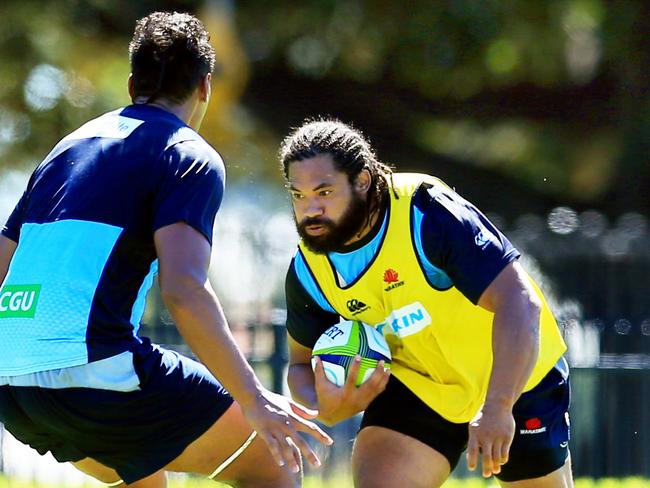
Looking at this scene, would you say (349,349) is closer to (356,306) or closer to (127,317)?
(356,306)

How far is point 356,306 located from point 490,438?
2.79 ft

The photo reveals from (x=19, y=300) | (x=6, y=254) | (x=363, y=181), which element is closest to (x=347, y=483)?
(x=363, y=181)

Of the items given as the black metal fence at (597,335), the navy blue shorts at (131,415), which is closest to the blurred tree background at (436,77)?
the black metal fence at (597,335)

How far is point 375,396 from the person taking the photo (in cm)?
439

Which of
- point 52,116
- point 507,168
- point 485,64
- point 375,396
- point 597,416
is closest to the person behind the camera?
point 375,396

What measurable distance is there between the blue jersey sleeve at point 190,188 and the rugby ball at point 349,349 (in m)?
0.80

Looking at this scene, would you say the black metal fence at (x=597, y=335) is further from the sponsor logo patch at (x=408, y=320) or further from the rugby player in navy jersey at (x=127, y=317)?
the rugby player in navy jersey at (x=127, y=317)

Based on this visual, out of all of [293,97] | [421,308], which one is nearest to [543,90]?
[293,97]

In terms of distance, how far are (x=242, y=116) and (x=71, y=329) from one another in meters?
11.8

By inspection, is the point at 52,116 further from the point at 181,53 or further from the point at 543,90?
the point at 181,53

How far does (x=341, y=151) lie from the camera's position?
4410mm

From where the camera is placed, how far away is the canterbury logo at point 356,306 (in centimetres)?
454

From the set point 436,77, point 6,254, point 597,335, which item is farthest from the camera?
point 436,77

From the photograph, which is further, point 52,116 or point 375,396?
point 52,116
